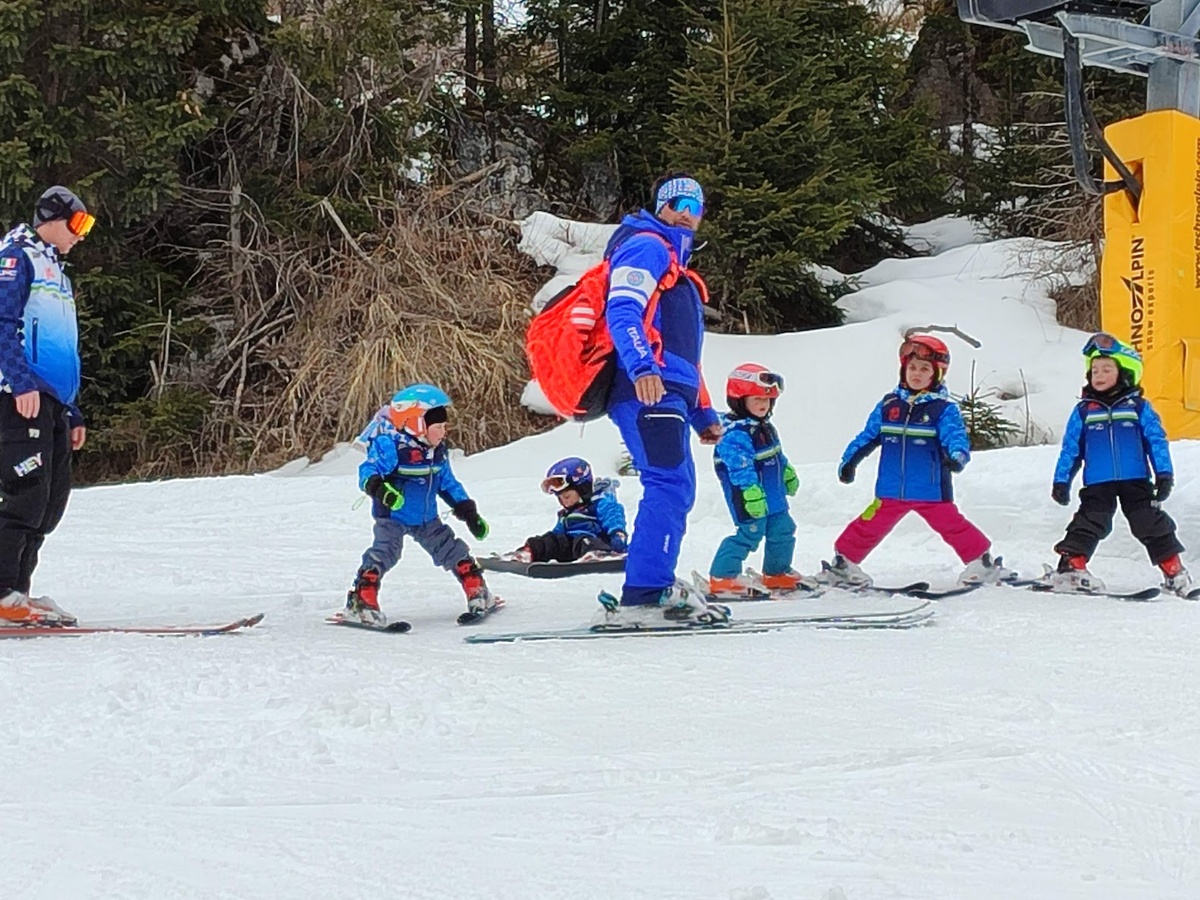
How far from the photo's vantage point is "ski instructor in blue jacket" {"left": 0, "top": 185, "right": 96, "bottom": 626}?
15.1 ft

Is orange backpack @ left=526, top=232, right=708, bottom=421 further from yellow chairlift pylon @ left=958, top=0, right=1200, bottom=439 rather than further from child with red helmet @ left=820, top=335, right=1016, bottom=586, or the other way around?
yellow chairlift pylon @ left=958, top=0, right=1200, bottom=439

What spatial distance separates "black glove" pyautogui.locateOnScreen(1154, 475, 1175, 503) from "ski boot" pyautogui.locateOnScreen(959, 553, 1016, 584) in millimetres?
799

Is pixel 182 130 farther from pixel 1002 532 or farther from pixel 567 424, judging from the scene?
pixel 1002 532

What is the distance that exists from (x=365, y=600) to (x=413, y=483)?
1.90 feet

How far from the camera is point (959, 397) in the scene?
11344 millimetres

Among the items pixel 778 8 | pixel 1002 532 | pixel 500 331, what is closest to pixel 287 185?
pixel 500 331

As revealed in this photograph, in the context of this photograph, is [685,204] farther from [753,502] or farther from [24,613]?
[24,613]

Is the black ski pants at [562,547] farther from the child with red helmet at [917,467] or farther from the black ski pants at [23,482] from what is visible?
the black ski pants at [23,482]

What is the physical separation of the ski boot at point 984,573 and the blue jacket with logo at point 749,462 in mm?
972

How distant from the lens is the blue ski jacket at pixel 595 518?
7129 millimetres

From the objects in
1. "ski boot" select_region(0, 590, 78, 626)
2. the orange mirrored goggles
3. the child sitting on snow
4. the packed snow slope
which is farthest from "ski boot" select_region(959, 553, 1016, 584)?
the orange mirrored goggles

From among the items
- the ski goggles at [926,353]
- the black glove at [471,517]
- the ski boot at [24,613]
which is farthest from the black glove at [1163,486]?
the ski boot at [24,613]

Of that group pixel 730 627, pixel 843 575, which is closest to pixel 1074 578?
pixel 843 575

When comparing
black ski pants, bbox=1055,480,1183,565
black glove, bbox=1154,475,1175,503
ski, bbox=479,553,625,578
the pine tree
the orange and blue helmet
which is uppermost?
the pine tree
